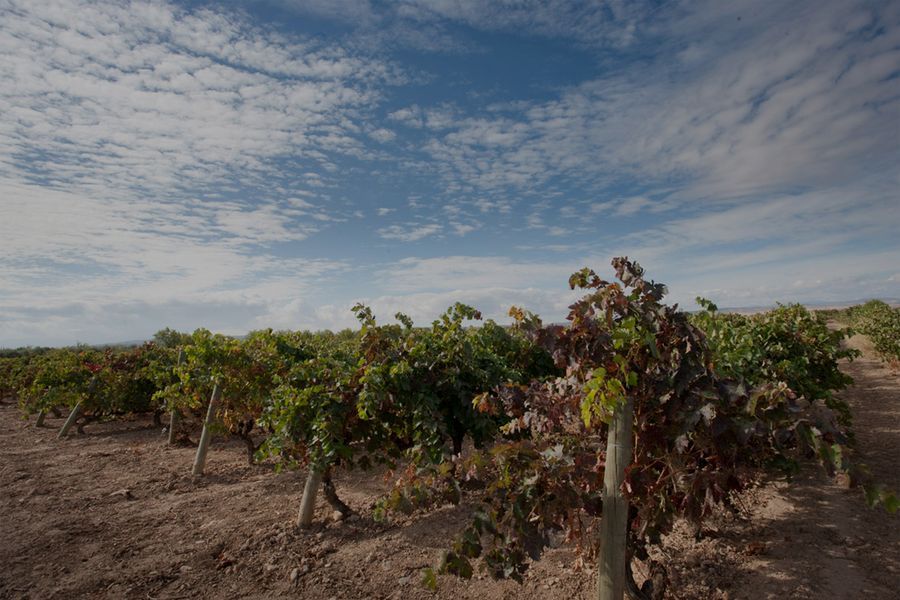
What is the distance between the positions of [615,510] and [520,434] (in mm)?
3904

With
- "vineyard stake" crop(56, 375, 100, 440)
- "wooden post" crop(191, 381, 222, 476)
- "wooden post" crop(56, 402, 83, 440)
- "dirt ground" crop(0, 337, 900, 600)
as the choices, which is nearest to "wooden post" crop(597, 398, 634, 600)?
"dirt ground" crop(0, 337, 900, 600)

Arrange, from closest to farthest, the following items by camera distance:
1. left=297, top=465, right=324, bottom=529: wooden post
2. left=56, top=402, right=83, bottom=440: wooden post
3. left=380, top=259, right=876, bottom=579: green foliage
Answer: left=380, top=259, right=876, bottom=579: green foliage, left=297, top=465, right=324, bottom=529: wooden post, left=56, top=402, right=83, bottom=440: wooden post

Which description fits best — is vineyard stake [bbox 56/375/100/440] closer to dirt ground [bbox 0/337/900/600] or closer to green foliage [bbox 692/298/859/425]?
dirt ground [bbox 0/337/900/600]

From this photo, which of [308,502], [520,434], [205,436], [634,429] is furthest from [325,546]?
[205,436]

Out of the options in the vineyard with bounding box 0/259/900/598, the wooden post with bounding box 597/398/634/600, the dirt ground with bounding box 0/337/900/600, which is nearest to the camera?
the vineyard with bounding box 0/259/900/598

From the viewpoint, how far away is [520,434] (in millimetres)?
6457

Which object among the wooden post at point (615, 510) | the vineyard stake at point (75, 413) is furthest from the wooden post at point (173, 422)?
the wooden post at point (615, 510)

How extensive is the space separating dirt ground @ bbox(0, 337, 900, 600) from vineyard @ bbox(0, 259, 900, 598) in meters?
0.06

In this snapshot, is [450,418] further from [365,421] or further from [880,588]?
[880,588]

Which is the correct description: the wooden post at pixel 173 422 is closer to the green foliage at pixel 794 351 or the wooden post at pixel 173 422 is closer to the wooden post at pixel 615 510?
the wooden post at pixel 615 510

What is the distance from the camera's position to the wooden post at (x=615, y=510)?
2605 mm

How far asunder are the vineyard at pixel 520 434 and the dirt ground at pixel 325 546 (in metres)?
0.06

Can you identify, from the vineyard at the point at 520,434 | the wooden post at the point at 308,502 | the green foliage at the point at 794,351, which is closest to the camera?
the vineyard at the point at 520,434

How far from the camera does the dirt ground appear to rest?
12.9ft
